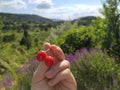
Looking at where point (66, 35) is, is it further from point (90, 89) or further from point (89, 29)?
point (90, 89)

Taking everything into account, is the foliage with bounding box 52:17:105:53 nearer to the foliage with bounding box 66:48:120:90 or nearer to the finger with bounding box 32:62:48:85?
the foliage with bounding box 66:48:120:90

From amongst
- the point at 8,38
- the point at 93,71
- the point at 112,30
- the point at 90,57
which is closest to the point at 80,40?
the point at 112,30

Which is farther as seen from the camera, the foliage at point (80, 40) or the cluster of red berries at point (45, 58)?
the foliage at point (80, 40)

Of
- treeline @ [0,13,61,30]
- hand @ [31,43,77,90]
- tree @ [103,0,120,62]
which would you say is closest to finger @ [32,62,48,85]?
hand @ [31,43,77,90]

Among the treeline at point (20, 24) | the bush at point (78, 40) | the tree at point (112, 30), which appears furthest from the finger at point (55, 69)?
the treeline at point (20, 24)

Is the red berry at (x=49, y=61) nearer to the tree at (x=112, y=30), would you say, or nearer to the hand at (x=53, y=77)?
the hand at (x=53, y=77)

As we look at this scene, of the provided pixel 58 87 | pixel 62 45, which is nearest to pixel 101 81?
pixel 58 87
